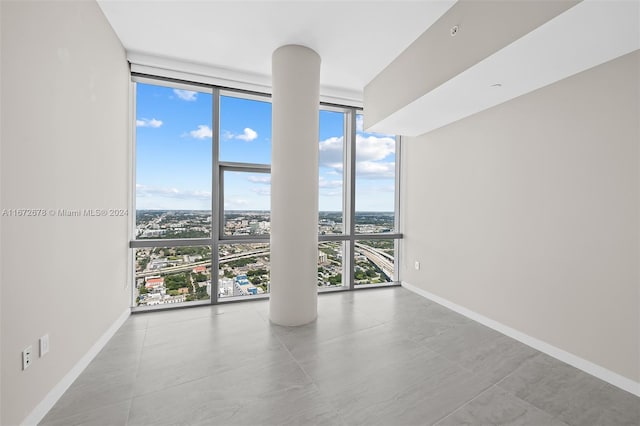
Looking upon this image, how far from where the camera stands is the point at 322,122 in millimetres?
4152

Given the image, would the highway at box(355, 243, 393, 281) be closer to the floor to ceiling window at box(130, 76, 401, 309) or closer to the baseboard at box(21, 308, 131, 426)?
the floor to ceiling window at box(130, 76, 401, 309)

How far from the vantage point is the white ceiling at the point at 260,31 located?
2.35 metres

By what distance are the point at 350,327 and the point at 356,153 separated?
8.01ft

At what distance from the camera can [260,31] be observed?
266 cm

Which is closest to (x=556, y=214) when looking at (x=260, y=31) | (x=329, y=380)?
(x=329, y=380)

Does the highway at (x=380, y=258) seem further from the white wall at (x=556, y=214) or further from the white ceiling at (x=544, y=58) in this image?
the white ceiling at (x=544, y=58)

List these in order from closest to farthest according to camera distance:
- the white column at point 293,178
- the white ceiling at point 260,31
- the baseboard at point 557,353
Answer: the baseboard at point 557,353, the white ceiling at point 260,31, the white column at point 293,178

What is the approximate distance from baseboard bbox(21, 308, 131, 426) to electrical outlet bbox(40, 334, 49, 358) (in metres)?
0.26

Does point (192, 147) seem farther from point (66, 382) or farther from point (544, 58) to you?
point (544, 58)

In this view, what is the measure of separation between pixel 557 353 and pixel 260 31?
3.77 meters

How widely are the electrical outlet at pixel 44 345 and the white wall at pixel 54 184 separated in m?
0.04

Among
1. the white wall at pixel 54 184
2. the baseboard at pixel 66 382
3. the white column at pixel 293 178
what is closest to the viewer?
the white wall at pixel 54 184

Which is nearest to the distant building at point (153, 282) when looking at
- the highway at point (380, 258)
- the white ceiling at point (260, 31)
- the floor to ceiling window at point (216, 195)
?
the floor to ceiling window at point (216, 195)

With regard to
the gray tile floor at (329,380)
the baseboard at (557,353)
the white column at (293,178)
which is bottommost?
the gray tile floor at (329,380)
